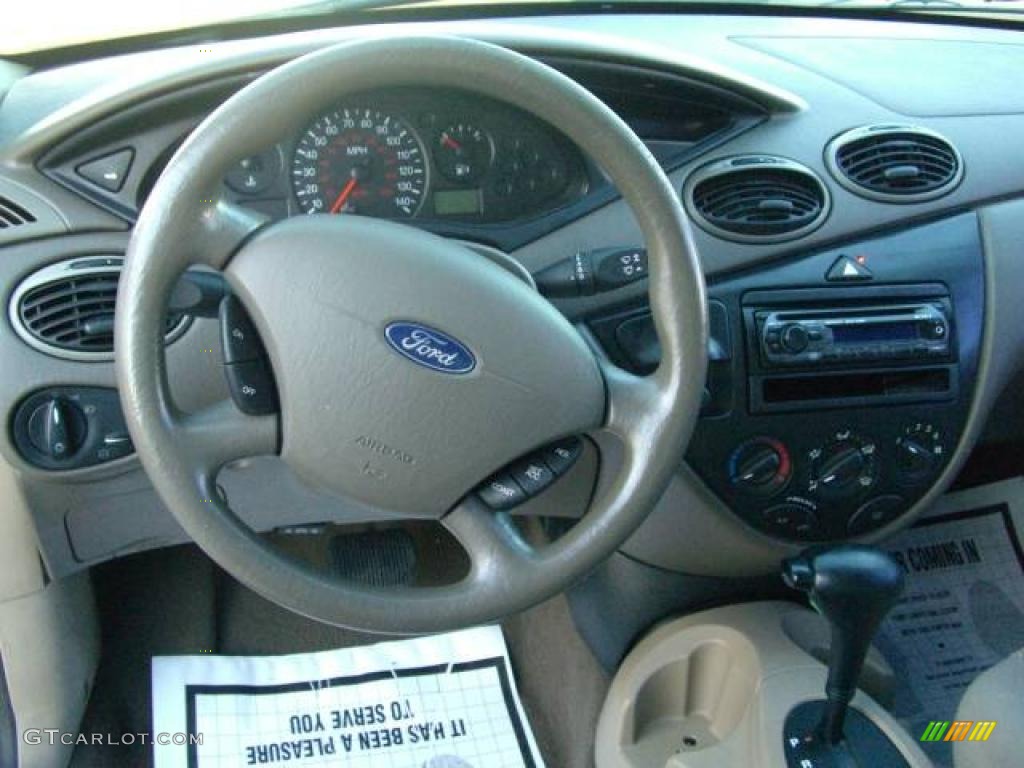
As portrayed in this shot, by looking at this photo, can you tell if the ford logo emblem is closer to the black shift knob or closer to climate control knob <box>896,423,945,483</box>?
the black shift knob

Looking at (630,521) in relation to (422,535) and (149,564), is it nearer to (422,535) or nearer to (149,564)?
(422,535)

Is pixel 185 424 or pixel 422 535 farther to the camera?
pixel 422 535

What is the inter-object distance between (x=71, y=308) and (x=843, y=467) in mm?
790

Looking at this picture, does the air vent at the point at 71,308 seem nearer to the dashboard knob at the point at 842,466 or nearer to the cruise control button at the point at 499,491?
the cruise control button at the point at 499,491

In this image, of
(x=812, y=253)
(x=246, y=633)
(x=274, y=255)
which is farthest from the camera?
(x=246, y=633)

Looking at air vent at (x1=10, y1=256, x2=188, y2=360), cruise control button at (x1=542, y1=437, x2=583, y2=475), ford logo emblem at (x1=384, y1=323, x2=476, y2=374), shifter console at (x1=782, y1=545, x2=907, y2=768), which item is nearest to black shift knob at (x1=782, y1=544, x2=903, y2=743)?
shifter console at (x1=782, y1=545, x2=907, y2=768)

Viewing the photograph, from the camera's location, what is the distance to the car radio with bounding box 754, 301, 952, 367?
1.22 metres

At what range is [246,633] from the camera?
5.26 feet

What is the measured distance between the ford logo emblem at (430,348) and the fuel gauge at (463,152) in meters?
0.33

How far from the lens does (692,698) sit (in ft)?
4.56

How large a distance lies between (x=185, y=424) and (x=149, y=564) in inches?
32.8

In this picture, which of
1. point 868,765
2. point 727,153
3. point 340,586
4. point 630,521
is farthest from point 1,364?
point 868,765

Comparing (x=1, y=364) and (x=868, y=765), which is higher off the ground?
(x=1, y=364)
